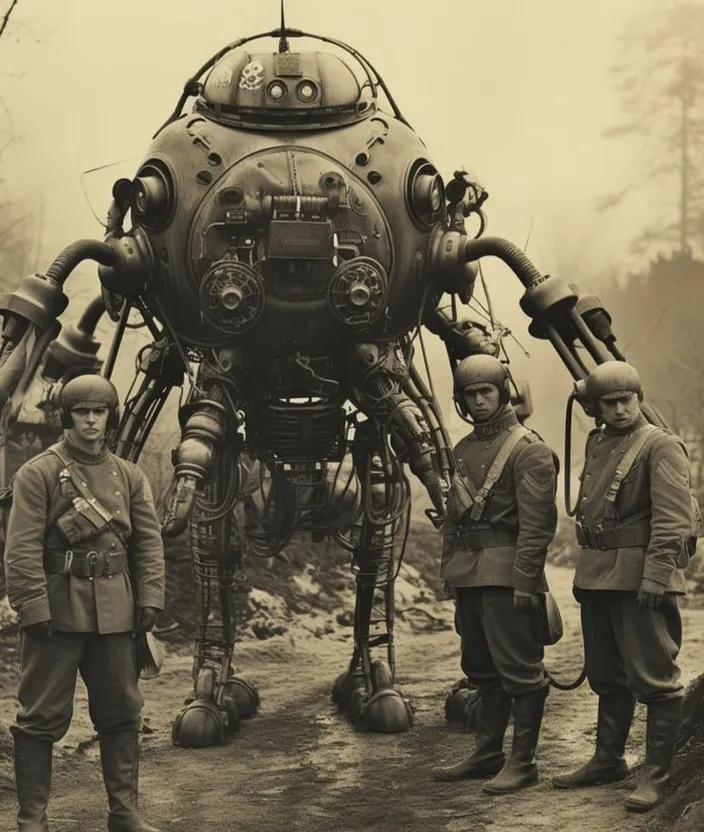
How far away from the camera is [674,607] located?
6.89 m

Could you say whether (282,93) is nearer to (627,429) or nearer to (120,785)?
(627,429)

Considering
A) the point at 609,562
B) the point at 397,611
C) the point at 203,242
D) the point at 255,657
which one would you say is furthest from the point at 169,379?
the point at 397,611

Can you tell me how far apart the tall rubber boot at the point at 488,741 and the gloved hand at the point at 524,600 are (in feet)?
1.54

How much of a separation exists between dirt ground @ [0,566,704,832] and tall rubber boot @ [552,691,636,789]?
0.08m

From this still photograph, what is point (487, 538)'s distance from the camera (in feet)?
23.9

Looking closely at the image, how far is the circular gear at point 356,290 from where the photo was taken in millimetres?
8094

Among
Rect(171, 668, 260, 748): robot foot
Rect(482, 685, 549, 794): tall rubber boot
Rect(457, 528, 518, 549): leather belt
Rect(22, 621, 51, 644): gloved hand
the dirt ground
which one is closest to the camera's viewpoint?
Rect(22, 621, 51, 644): gloved hand

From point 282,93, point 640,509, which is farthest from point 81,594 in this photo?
point 282,93

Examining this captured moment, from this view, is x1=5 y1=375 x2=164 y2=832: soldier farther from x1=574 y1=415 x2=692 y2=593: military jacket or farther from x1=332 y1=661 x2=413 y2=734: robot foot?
x1=332 y1=661 x2=413 y2=734: robot foot

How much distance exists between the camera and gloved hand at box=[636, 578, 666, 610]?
6.71 metres

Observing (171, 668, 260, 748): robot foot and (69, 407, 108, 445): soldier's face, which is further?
(171, 668, 260, 748): robot foot

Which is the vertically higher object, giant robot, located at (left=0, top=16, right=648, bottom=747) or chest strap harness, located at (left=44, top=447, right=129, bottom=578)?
giant robot, located at (left=0, top=16, right=648, bottom=747)

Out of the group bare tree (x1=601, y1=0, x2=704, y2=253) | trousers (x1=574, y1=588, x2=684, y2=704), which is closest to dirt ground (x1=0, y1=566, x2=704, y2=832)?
trousers (x1=574, y1=588, x2=684, y2=704)

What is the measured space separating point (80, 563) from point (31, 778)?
32.7 inches
